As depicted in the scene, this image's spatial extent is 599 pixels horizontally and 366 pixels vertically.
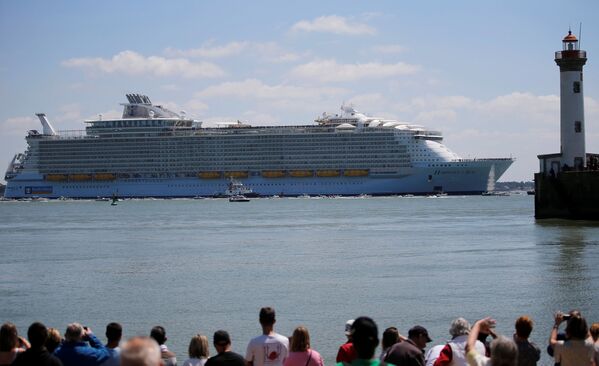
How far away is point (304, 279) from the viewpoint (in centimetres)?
2869

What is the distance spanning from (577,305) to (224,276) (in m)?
11.4

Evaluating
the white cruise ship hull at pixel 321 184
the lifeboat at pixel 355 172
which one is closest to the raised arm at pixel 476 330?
the white cruise ship hull at pixel 321 184

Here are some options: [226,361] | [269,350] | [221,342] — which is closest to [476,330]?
[226,361]

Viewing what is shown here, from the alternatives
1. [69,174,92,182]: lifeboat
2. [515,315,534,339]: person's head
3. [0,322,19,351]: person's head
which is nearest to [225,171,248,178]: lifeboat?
[69,174,92,182]: lifeboat

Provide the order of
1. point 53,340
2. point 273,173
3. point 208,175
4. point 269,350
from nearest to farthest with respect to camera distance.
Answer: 1. point 53,340
2. point 269,350
3. point 273,173
4. point 208,175

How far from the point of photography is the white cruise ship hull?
390ft

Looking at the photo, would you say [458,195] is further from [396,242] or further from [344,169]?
[396,242]

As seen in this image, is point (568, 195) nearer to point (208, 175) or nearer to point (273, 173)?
point (273, 173)

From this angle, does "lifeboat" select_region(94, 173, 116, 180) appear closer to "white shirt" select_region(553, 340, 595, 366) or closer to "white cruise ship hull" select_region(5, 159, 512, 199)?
"white cruise ship hull" select_region(5, 159, 512, 199)

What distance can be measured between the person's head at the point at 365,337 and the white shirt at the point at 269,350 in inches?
138

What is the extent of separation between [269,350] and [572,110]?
43.8 meters

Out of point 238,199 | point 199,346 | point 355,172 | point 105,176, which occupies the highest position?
point 355,172

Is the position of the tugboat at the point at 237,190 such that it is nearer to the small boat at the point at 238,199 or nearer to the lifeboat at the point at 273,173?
the lifeboat at the point at 273,173

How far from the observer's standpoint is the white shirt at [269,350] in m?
9.50
